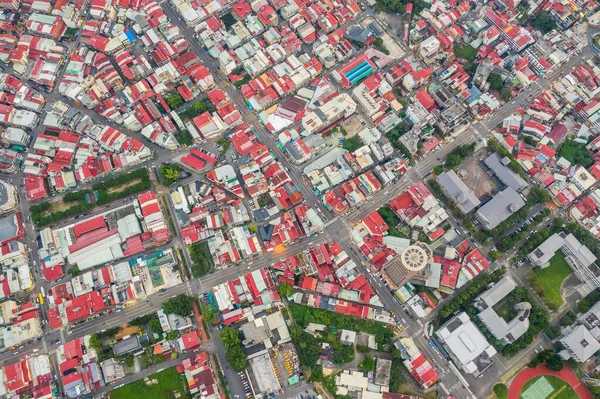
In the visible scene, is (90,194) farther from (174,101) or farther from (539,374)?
(539,374)

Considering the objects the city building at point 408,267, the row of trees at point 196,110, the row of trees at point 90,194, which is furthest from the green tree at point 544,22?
the row of trees at point 90,194

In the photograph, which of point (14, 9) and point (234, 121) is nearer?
point (234, 121)

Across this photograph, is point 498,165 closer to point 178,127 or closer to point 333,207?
point 333,207

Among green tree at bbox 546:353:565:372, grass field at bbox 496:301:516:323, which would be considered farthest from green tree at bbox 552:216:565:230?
green tree at bbox 546:353:565:372

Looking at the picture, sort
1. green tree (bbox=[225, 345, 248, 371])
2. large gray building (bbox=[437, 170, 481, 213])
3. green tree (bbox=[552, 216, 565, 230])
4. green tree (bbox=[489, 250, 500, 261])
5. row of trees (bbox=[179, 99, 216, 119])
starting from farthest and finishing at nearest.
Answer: row of trees (bbox=[179, 99, 216, 119]) < large gray building (bbox=[437, 170, 481, 213]) < green tree (bbox=[552, 216, 565, 230]) < green tree (bbox=[489, 250, 500, 261]) < green tree (bbox=[225, 345, 248, 371])

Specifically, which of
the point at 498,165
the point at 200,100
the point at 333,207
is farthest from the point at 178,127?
the point at 498,165

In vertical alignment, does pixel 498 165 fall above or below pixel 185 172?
below

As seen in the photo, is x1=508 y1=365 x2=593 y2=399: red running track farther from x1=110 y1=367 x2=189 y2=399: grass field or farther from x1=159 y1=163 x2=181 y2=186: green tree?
x1=159 y1=163 x2=181 y2=186: green tree
